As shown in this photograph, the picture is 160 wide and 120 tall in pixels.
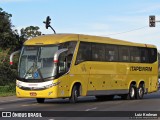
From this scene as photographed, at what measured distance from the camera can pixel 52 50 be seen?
21.9m

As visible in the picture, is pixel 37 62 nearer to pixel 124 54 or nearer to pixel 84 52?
pixel 84 52

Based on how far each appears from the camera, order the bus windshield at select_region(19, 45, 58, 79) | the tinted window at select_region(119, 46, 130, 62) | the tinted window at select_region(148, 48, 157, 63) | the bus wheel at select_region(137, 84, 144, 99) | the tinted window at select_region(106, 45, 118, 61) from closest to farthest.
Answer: the bus windshield at select_region(19, 45, 58, 79) → the tinted window at select_region(106, 45, 118, 61) → the tinted window at select_region(119, 46, 130, 62) → the bus wheel at select_region(137, 84, 144, 99) → the tinted window at select_region(148, 48, 157, 63)

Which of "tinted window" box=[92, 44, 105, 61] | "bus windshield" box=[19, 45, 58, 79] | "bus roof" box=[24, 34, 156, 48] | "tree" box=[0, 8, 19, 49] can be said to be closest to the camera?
"bus windshield" box=[19, 45, 58, 79]

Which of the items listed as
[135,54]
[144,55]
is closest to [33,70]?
[135,54]

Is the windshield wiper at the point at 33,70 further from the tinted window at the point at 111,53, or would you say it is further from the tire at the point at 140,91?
the tire at the point at 140,91

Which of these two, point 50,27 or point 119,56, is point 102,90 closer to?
point 119,56

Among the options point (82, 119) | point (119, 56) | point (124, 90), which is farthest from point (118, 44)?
point (82, 119)

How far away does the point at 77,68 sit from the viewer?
22.9 meters

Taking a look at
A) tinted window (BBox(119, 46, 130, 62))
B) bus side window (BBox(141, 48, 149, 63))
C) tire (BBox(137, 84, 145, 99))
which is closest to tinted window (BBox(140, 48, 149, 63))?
bus side window (BBox(141, 48, 149, 63))

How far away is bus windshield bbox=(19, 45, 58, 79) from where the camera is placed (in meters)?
21.6

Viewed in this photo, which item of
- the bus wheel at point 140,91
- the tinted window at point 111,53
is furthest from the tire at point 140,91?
the tinted window at point 111,53

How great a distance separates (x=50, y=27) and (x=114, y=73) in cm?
1393

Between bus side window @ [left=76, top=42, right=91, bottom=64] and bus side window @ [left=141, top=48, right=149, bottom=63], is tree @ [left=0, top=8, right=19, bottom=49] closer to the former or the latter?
bus side window @ [left=141, top=48, right=149, bottom=63]

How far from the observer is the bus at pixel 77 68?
21594mm
